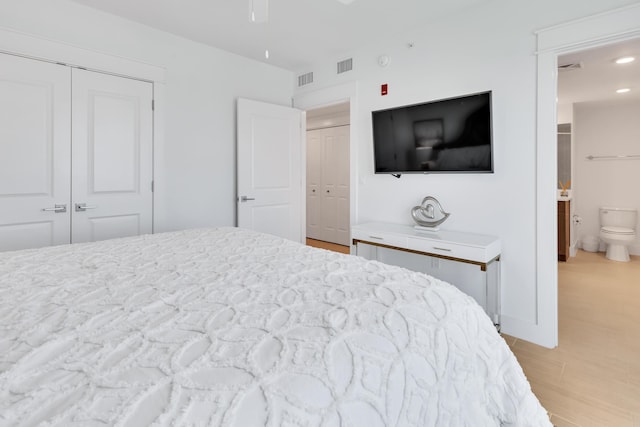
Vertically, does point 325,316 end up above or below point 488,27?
below

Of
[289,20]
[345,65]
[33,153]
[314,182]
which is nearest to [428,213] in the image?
[345,65]

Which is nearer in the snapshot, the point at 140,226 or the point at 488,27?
the point at 488,27

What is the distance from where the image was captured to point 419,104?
2982 millimetres

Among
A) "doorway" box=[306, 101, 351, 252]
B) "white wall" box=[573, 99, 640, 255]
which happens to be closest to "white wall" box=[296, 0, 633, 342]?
"doorway" box=[306, 101, 351, 252]

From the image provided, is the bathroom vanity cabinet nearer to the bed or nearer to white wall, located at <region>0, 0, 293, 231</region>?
white wall, located at <region>0, 0, 293, 231</region>

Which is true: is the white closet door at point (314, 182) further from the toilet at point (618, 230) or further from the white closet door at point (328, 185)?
the toilet at point (618, 230)

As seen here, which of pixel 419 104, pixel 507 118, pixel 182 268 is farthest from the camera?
pixel 419 104

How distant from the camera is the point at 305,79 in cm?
416

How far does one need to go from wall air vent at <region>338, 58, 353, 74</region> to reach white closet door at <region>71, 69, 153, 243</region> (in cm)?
198

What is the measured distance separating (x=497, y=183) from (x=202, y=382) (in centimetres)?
269

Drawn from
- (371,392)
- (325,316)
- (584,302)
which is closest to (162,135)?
(325,316)

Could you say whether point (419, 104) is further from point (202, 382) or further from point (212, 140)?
point (202, 382)

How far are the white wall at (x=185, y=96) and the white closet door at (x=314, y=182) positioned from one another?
2393mm

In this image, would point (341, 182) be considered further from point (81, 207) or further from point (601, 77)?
point (81, 207)
